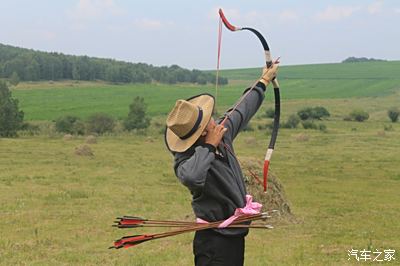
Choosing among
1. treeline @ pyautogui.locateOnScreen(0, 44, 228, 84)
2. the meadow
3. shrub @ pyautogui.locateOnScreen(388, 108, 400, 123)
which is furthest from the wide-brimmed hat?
treeline @ pyautogui.locateOnScreen(0, 44, 228, 84)

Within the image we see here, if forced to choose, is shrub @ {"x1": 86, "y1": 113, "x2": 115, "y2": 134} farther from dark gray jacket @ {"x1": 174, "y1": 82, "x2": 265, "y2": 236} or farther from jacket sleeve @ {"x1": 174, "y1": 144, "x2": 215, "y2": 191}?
jacket sleeve @ {"x1": 174, "y1": 144, "x2": 215, "y2": 191}

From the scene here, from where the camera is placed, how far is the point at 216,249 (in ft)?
13.6

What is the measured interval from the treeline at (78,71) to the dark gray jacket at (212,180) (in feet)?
294

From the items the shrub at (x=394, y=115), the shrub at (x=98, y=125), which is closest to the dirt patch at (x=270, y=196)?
the shrub at (x=98, y=125)

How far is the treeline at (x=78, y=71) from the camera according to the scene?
93.1m

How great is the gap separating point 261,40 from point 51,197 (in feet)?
32.2

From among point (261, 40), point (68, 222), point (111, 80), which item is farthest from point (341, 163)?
point (111, 80)

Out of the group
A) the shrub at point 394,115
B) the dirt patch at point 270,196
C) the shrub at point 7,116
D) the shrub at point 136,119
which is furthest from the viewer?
the shrub at point 394,115

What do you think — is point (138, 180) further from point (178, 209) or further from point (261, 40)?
point (261, 40)

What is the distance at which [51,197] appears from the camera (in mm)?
13906

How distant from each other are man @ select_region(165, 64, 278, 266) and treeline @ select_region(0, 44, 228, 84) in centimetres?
8945

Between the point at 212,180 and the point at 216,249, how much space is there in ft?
1.67

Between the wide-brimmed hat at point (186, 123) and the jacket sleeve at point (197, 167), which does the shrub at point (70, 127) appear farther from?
the jacket sleeve at point (197, 167)

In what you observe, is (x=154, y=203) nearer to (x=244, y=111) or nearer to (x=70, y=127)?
(x=244, y=111)
